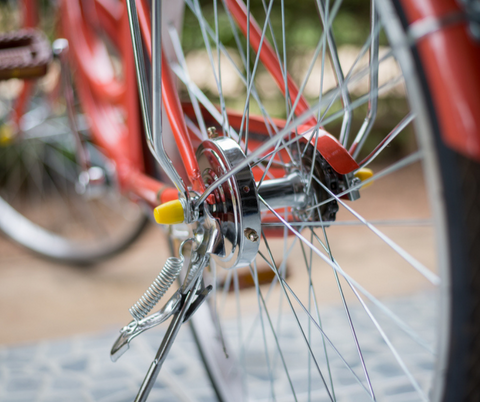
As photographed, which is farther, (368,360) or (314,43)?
(314,43)

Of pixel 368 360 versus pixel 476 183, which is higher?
pixel 476 183

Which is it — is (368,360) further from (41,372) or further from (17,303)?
(17,303)

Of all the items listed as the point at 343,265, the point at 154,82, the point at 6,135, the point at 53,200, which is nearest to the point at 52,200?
the point at 53,200

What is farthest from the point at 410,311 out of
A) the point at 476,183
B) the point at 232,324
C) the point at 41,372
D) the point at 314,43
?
the point at 314,43

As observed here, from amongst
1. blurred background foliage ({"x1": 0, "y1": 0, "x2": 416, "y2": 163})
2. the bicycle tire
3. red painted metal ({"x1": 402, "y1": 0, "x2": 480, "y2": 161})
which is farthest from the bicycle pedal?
blurred background foliage ({"x1": 0, "y1": 0, "x2": 416, "y2": 163})

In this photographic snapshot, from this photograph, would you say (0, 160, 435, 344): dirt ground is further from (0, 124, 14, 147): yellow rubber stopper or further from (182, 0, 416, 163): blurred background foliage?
(182, 0, 416, 163): blurred background foliage

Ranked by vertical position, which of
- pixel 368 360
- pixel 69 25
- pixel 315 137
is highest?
pixel 69 25

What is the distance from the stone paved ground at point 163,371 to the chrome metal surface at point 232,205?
1.41ft

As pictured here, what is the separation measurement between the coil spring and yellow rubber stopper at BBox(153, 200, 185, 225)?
0.05 metres

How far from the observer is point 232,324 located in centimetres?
114

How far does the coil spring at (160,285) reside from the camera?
1.89 feet

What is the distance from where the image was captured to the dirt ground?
1.24 metres

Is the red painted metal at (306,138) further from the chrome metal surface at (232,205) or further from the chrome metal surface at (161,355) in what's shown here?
the chrome metal surface at (161,355)

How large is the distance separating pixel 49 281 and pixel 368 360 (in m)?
1.01
